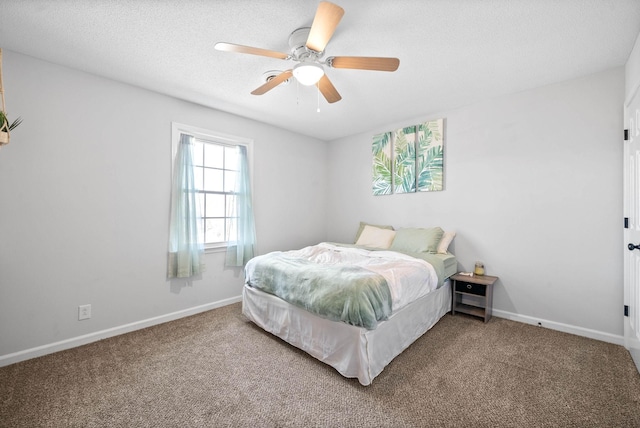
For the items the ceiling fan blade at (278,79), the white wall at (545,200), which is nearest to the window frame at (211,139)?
the ceiling fan blade at (278,79)

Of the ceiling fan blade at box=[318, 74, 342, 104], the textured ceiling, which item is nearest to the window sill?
the textured ceiling

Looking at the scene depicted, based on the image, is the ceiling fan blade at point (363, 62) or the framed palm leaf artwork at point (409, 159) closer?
the ceiling fan blade at point (363, 62)

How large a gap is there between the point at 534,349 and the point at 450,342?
2.25 feet

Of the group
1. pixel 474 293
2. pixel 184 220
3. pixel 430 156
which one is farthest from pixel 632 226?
pixel 184 220

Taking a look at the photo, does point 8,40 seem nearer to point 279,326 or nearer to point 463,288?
point 279,326

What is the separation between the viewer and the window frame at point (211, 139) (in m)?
3.09

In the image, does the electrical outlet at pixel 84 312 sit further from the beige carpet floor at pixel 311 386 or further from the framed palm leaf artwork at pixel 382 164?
the framed palm leaf artwork at pixel 382 164

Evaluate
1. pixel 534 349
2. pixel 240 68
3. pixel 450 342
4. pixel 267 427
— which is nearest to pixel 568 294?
pixel 534 349

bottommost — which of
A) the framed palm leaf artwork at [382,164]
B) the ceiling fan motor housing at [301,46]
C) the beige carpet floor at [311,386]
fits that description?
the beige carpet floor at [311,386]

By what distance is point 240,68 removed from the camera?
Answer: 2439mm

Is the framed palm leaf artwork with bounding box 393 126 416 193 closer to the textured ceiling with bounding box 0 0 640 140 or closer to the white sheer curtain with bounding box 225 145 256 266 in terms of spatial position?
the textured ceiling with bounding box 0 0 640 140

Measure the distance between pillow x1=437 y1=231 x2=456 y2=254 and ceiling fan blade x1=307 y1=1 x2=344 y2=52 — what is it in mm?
2599

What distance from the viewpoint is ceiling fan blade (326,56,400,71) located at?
1.82 metres

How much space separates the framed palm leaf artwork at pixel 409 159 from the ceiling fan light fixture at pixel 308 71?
220cm
